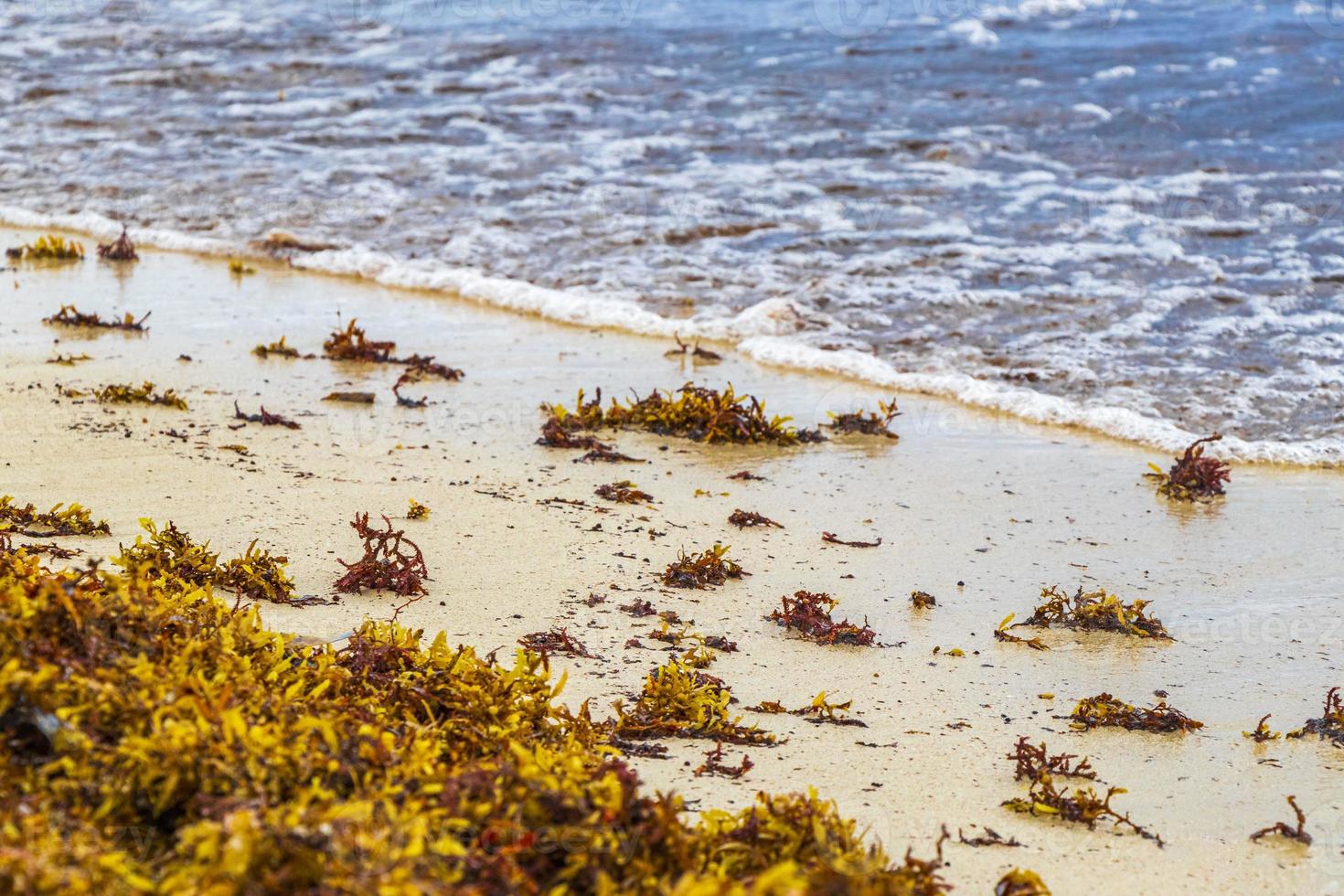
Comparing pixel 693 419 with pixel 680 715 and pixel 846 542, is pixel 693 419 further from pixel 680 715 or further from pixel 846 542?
pixel 680 715

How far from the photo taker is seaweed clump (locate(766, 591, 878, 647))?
12.0 feet

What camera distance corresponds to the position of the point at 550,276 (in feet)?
27.1

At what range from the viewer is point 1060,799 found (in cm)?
278

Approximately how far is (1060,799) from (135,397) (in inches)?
168

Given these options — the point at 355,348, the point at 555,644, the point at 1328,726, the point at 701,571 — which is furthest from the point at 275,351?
the point at 1328,726

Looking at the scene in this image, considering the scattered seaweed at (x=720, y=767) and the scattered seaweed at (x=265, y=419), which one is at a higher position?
the scattered seaweed at (x=265, y=419)

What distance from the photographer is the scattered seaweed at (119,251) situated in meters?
8.04

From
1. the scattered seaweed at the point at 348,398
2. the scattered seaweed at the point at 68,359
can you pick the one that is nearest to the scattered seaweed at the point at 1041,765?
the scattered seaweed at the point at 348,398

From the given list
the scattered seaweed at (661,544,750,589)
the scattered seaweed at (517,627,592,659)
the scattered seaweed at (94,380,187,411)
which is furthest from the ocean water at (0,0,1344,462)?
the scattered seaweed at (517,627,592,659)

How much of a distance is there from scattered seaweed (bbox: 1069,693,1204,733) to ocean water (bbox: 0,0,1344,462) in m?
2.78

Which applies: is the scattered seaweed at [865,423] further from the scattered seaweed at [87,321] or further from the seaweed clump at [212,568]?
the scattered seaweed at [87,321]

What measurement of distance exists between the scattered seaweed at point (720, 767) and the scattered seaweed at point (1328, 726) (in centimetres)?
157

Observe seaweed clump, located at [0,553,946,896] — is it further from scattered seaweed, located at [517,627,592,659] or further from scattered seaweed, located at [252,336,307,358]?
scattered seaweed, located at [252,336,307,358]

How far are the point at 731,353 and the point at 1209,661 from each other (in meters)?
3.75
